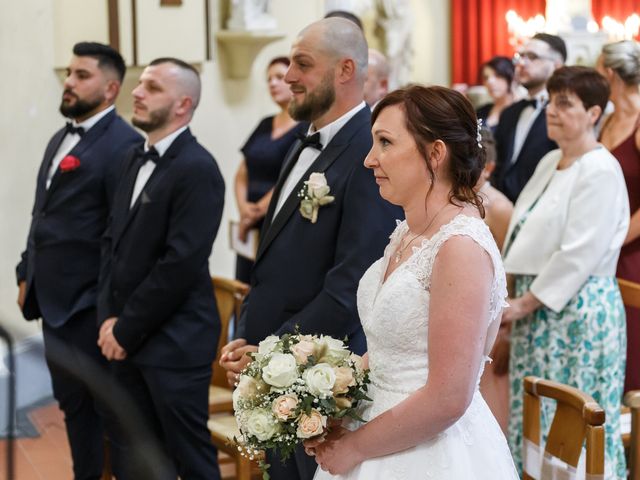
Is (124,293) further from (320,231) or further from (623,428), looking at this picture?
(623,428)

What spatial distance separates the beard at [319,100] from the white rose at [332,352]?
1.05 meters

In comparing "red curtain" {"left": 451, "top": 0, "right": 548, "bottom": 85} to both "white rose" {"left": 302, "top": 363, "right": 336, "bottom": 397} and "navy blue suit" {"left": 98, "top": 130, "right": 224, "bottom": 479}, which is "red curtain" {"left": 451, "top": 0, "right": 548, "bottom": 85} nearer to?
"navy blue suit" {"left": 98, "top": 130, "right": 224, "bottom": 479}

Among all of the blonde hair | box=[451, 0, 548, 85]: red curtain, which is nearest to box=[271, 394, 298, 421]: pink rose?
the blonde hair

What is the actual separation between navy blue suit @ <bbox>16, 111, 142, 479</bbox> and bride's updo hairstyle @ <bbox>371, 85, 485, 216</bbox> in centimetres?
232

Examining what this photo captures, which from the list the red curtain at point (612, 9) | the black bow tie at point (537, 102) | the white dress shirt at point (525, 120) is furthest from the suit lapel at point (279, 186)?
the red curtain at point (612, 9)

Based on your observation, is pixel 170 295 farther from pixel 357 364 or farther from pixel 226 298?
pixel 357 364

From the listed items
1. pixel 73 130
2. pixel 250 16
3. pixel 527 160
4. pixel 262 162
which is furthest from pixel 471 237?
pixel 250 16

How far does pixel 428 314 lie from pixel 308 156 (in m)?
1.18

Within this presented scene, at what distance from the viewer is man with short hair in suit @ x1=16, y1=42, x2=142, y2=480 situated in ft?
14.9

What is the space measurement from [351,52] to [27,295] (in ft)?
6.56

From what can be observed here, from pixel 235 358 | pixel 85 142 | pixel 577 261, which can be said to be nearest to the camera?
pixel 235 358

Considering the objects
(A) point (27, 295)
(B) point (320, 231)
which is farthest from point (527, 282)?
(A) point (27, 295)

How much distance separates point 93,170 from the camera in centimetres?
455

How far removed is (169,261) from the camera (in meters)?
3.96
